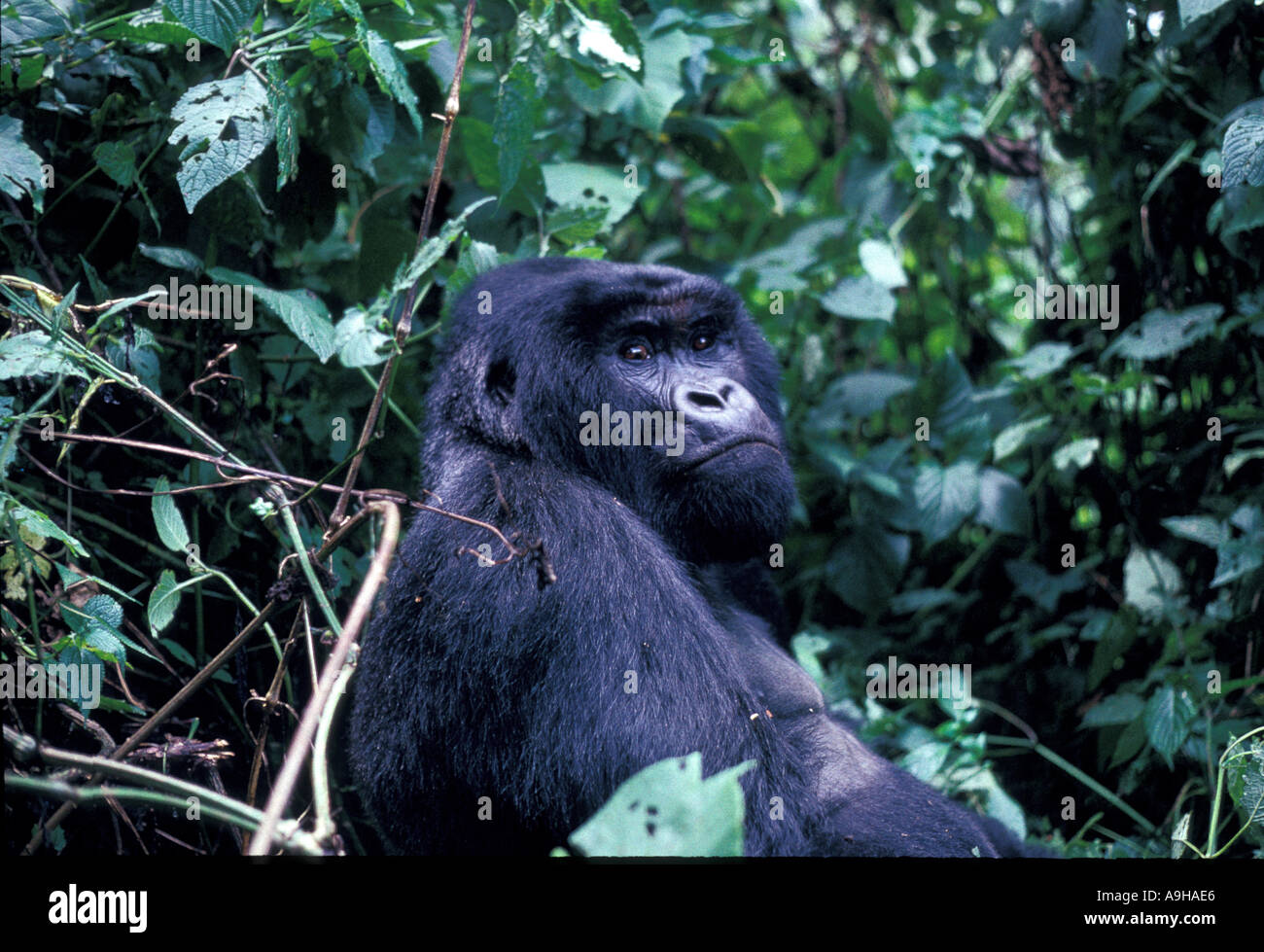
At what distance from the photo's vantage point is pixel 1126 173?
4.59 m

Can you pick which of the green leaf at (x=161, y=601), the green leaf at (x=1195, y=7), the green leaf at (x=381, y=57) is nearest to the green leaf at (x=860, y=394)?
the green leaf at (x=1195, y=7)

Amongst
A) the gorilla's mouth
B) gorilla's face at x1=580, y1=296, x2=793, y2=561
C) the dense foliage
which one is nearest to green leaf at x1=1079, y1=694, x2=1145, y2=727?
the dense foliage

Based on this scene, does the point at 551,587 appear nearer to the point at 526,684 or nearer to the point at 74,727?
the point at 526,684

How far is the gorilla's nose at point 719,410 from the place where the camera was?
3.04 metres

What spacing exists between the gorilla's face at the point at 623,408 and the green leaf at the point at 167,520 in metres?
0.77

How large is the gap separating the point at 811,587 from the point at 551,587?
2455 millimetres

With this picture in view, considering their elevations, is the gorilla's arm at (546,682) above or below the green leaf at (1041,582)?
below

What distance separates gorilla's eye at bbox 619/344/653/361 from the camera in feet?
10.6

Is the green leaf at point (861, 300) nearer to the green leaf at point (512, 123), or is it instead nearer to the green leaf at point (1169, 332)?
the green leaf at point (1169, 332)

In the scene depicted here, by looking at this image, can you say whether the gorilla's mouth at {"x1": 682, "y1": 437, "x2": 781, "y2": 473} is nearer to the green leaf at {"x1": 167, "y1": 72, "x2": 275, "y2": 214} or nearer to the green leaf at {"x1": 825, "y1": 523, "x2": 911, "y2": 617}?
the green leaf at {"x1": 167, "y1": 72, "x2": 275, "y2": 214}

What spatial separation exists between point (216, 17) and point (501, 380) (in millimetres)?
1174

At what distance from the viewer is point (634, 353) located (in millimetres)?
3236

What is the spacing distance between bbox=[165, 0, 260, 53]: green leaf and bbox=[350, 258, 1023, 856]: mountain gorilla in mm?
932

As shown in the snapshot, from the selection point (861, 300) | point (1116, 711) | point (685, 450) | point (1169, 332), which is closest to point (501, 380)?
point (685, 450)
